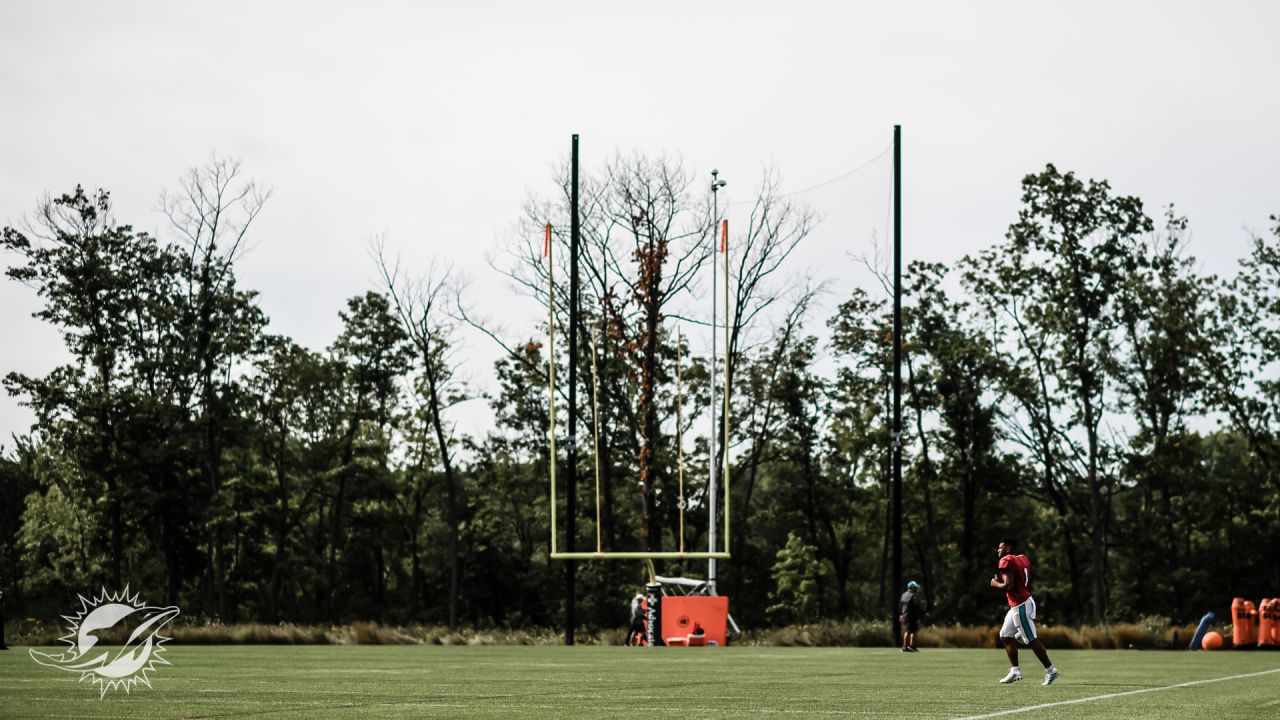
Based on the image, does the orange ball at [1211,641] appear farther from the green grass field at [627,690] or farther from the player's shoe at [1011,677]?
the player's shoe at [1011,677]

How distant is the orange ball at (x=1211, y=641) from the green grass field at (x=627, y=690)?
1258cm

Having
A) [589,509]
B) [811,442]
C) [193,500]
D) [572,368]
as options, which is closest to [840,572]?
[811,442]

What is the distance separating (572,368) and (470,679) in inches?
777

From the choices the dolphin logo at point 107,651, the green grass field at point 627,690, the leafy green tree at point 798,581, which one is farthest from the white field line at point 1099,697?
the leafy green tree at point 798,581

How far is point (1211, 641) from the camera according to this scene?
32.9m

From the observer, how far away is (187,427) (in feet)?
174

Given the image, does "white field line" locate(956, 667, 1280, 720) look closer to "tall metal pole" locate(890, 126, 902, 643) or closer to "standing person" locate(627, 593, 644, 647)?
"tall metal pole" locate(890, 126, 902, 643)

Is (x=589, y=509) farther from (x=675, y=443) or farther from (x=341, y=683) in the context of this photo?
(x=341, y=683)

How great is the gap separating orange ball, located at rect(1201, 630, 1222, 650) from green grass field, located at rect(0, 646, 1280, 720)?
12.6m

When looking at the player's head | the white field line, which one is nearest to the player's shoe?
the player's head

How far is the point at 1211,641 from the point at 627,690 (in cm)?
2375

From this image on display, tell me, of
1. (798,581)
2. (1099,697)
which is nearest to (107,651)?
(1099,697)

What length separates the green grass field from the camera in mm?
10578

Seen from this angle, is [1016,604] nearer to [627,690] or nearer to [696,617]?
[627,690]
